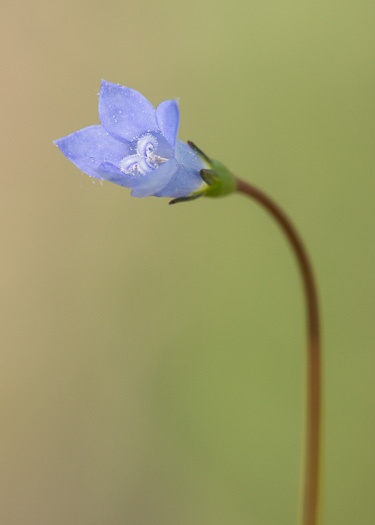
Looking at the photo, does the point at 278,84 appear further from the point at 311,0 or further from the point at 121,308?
the point at 121,308

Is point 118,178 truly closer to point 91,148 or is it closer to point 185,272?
point 91,148

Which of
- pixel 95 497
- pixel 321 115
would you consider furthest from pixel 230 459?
pixel 321 115

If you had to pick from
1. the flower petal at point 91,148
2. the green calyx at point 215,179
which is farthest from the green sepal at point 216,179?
the flower petal at point 91,148

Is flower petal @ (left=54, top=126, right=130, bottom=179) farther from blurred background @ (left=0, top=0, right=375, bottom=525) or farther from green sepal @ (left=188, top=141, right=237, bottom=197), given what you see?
blurred background @ (left=0, top=0, right=375, bottom=525)

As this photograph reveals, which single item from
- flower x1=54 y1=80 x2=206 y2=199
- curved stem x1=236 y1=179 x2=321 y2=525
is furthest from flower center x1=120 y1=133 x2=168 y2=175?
curved stem x1=236 y1=179 x2=321 y2=525

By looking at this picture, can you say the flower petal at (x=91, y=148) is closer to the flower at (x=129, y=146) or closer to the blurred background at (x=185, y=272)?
the flower at (x=129, y=146)
